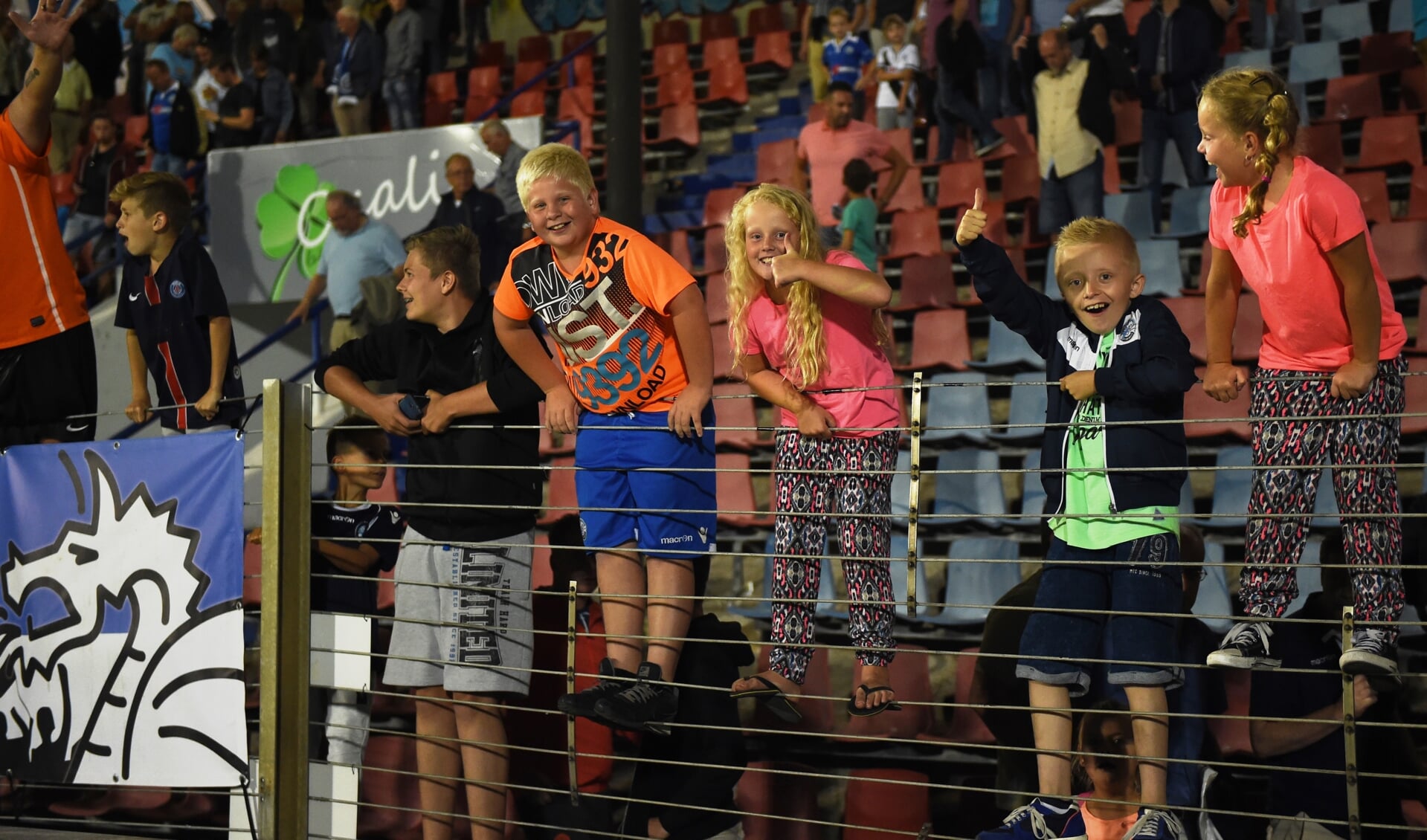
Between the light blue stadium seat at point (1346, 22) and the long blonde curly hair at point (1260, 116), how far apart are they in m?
6.09

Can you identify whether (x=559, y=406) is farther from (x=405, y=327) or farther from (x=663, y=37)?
(x=663, y=37)

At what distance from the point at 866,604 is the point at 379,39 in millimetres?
8473

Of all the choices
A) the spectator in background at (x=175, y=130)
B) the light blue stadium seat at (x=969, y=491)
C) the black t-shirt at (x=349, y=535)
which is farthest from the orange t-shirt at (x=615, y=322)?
the spectator in background at (x=175, y=130)

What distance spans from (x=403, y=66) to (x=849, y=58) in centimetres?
342

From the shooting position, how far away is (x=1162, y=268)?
272 inches

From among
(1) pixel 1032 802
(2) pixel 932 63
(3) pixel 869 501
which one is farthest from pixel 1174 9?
(1) pixel 1032 802

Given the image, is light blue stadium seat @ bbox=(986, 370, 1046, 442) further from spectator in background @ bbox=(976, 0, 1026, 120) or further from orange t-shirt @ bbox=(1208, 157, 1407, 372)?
spectator in background @ bbox=(976, 0, 1026, 120)

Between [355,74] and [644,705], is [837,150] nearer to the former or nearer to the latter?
[355,74]

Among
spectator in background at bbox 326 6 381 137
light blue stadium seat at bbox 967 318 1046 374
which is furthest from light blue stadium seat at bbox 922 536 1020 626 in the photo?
spectator in background at bbox 326 6 381 137

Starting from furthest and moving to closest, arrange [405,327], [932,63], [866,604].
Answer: [932,63]
[405,327]
[866,604]

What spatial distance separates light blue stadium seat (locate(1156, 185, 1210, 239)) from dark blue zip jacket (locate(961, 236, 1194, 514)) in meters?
4.30

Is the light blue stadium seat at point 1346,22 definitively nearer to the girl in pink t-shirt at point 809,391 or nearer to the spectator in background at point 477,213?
the spectator in background at point 477,213

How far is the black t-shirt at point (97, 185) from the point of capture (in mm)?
10875

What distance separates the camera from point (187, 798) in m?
4.47
